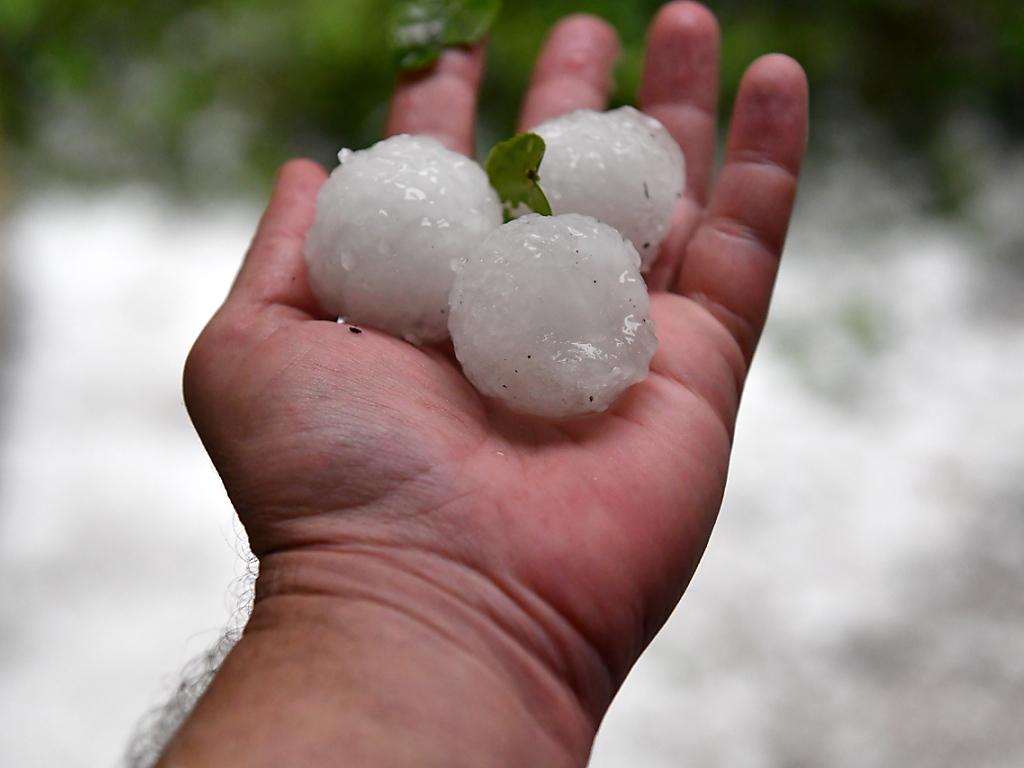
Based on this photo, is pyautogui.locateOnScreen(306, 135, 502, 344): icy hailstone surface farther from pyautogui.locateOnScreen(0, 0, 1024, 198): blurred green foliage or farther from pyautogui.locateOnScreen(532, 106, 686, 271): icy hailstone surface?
pyautogui.locateOnScreen(0, 0, 1024, 198): blurred green foliage

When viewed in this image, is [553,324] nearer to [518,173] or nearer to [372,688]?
[518,173]

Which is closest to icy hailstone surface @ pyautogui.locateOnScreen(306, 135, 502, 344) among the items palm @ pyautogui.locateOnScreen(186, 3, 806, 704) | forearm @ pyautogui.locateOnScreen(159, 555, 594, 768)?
palm @ pyautogui.locateOnScreen(186, 3, 806, 704)

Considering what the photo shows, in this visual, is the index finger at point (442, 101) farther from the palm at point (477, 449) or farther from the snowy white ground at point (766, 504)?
the snowy white ground at point (766, 504)

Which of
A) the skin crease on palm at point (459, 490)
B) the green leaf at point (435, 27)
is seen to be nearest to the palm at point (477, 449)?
the skin crease on palm at point (459, 490)

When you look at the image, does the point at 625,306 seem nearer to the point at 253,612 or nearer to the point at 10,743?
the point at 253,612

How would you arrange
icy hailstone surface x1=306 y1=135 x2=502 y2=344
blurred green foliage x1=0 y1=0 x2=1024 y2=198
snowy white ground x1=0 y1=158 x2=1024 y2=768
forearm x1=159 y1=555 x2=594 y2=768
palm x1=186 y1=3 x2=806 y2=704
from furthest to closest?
1. blurred green foliage x1=0 y1=0 x2=1024 y2=198
2. snowy white ground x1=0 y1=158 x2=1024 y2=768
3. icy hailstone surface x1=306 y1=135 x2=502 y2=344
4. palm x1=186 y1=3 x2=806 y2=704
5. forearm x1=159 y1=555 x2=594 y2=768

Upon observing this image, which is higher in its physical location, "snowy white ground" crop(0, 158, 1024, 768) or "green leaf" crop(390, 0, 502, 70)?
"green leaf" crop(390, 0, 502, 70)

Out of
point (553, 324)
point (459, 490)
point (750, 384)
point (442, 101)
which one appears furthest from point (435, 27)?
point (750, 384)
